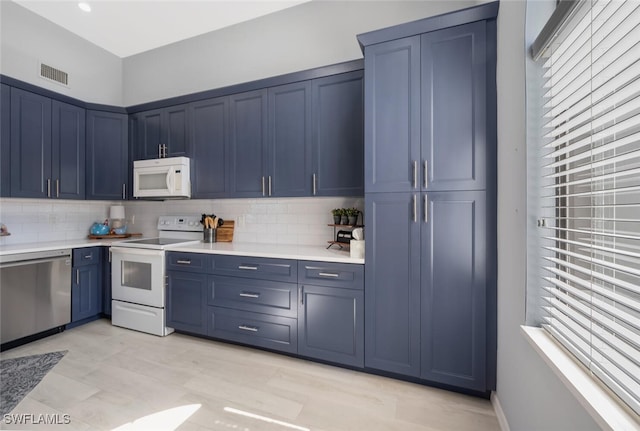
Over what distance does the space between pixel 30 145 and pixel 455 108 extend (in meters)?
3.89

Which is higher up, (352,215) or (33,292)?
(352,215)

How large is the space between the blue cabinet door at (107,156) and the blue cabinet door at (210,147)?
1.08m

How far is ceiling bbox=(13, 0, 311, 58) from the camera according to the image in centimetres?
283

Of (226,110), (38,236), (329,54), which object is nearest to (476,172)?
(329,54)

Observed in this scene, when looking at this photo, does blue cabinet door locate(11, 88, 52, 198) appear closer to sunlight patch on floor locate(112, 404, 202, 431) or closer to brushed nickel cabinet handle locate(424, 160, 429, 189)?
sunlight patch on floor locate(112, 404, 202, 431)

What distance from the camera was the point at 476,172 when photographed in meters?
1.70

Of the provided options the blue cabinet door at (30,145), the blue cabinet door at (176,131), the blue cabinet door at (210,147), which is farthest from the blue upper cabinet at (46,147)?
the blue cabinet door at (210,147)

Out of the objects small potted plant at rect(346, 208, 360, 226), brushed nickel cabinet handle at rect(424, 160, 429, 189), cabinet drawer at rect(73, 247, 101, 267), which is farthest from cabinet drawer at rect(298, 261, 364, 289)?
cabinet drawer at rect(73, 247, 101, 267)

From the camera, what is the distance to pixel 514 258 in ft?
4.55

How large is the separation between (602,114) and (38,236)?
453 centimetres

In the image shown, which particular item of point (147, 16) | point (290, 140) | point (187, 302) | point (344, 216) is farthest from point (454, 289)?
point (147, 16)

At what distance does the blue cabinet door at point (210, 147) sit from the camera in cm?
282

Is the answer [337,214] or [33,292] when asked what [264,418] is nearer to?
[337,214]

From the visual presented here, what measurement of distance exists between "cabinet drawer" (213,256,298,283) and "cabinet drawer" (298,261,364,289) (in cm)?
8
